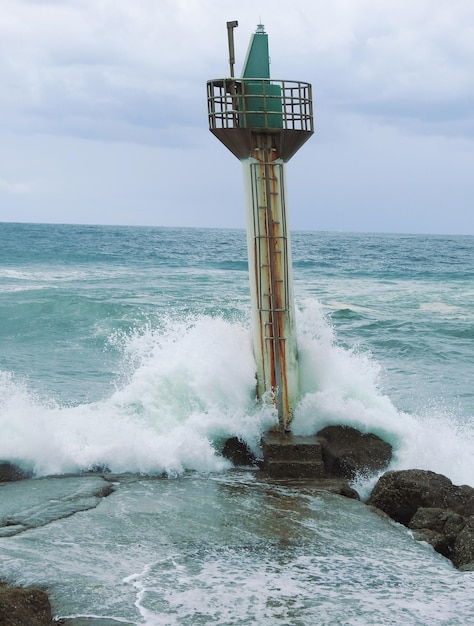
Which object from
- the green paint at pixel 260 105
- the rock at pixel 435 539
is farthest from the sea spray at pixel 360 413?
the green paint at pixel 260 105

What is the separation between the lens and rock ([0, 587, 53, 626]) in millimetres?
4441

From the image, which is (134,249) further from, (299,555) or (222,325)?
(299,555)

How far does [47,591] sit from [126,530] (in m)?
1.40

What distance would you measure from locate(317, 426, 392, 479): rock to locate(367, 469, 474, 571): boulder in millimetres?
944

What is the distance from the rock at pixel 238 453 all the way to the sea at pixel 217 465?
7cm

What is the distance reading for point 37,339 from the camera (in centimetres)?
1761

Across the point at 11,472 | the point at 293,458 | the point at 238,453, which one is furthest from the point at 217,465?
the point at 11,472

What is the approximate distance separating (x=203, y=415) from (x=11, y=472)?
213 cm

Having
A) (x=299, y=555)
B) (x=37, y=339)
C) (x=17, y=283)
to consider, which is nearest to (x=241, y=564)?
(x=299, y=555)

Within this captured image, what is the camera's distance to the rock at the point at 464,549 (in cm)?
640

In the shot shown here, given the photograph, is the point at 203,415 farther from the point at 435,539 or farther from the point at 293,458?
the point at 435,539

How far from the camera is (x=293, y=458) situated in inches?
345

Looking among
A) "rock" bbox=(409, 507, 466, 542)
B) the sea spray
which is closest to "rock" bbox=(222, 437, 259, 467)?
the sea spray

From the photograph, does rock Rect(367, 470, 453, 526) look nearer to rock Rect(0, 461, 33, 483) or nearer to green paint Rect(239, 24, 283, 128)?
rock Rect(0, 461, 33, 483)
